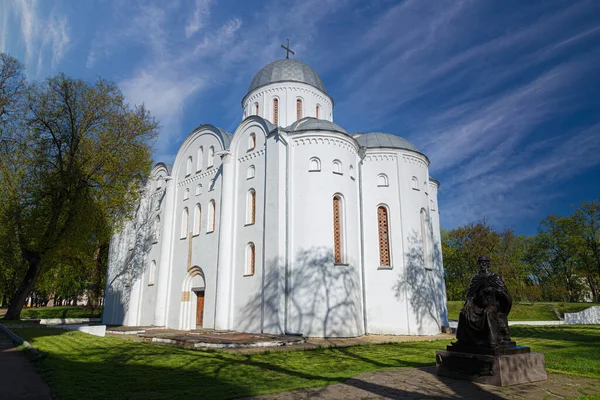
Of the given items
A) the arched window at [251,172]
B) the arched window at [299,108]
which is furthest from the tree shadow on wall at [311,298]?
the arched window at [299,108]

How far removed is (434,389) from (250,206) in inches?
554

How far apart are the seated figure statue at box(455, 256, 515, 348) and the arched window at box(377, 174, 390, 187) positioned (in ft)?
40.7

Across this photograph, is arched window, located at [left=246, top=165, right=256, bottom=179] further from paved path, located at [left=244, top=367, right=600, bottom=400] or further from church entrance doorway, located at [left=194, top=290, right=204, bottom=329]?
paved path, located at [left=244, top=367, right=600, bottom=400]

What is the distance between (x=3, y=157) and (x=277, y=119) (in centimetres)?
1320

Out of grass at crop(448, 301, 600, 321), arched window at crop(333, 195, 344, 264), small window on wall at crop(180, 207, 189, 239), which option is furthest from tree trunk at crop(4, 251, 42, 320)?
grass at crop(448, 301, 600, 321)

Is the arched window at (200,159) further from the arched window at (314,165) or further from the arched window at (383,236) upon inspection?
the arched window at (383,236)

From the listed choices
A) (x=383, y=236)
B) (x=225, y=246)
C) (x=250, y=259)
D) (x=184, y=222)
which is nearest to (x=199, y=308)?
(x=225, y=246)

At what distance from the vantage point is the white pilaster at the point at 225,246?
18172mm

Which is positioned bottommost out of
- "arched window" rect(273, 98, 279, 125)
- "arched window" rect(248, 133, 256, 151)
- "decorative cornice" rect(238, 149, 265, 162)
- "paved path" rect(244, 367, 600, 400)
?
"paved path" rect(244, 367, 600, 400)

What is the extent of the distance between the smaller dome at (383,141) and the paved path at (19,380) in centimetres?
1605

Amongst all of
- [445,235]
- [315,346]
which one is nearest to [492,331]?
[315,346]

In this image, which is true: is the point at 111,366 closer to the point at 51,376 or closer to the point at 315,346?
the point at 51,376

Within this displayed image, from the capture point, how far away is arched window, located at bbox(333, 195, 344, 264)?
17.3m

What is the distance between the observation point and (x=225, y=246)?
19.1 metres
